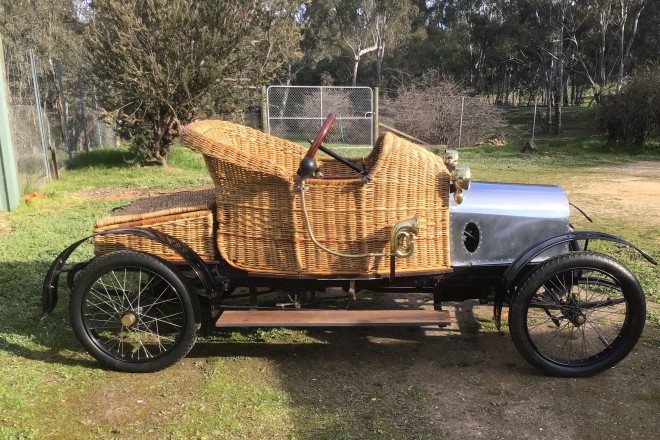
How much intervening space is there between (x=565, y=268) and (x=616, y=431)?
912mm

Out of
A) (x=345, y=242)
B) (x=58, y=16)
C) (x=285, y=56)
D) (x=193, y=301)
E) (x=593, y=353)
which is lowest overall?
(x=593, y=353)

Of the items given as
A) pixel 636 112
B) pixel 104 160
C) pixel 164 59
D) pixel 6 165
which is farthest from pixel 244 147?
pixel 636 112

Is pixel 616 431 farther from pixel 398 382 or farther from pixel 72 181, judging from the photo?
pixel 72 181

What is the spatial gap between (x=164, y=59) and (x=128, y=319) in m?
9.94

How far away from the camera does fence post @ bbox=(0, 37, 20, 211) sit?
7.86 meters

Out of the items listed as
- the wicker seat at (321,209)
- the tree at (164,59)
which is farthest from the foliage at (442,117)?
the wicker seat at (321,209)

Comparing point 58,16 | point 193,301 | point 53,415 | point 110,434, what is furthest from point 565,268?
point 58,16

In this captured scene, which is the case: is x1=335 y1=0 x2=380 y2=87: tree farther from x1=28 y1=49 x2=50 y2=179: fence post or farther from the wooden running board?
the wooden running board

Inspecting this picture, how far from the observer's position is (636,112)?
1864cm

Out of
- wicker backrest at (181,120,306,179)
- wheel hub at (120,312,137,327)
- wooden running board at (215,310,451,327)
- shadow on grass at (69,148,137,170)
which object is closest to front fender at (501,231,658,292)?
wooden running board at (215,310,451,327)

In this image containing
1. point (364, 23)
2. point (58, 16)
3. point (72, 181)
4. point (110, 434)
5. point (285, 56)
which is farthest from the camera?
point (364, 23)

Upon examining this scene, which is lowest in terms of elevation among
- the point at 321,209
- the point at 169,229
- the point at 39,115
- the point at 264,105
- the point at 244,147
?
the point at 169,229

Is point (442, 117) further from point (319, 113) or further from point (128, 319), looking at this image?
point (128, 319)

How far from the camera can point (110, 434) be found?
111 inches
